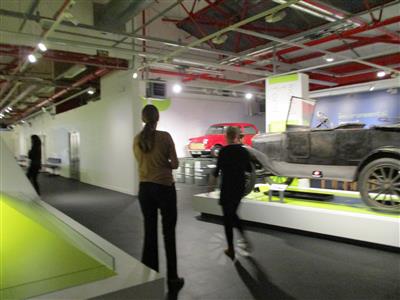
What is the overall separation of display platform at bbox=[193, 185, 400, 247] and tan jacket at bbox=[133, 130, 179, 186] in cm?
236

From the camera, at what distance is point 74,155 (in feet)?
42.3

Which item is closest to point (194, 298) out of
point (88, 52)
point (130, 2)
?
point (130, 2)

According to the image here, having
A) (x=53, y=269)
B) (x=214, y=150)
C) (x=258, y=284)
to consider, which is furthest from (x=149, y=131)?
(x=214, y=150)

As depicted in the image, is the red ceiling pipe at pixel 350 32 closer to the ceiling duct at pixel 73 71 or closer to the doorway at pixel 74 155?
the ceiling duct at pixel 73 71

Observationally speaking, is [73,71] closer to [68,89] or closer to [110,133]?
[68,89]

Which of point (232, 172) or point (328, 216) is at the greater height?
point (232, 172)

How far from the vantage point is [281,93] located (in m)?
7.77

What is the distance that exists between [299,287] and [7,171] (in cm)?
266

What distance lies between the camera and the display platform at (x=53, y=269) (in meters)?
1.61

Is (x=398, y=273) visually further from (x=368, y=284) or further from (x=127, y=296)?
(x=127, y=296)

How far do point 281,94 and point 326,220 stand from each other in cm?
436

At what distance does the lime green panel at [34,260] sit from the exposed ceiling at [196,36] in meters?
3.27

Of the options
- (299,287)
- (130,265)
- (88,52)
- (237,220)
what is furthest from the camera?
(88,52)

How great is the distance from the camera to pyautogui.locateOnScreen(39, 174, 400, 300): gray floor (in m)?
2.75
